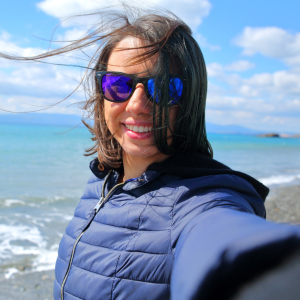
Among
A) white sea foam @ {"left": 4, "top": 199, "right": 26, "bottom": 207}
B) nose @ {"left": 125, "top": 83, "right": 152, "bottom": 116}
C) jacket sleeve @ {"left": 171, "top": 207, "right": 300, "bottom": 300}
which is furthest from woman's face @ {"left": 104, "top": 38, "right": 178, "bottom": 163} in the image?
white sea foam @ {"left": 4, "top": 199, "right": 26, "bottom": 207}

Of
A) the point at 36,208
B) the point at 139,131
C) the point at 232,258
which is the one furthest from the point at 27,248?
the point at 232,258

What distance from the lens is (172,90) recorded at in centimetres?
143

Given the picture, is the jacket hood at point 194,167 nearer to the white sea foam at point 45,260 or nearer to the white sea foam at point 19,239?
the white sea foam at point 45,260

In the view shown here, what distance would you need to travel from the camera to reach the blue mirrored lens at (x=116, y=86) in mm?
1502

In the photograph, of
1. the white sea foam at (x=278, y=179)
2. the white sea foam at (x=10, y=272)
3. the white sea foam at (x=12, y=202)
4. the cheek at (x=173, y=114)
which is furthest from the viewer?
the white sea foam at (x=278, y=179)

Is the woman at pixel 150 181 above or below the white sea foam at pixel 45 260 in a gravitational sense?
above

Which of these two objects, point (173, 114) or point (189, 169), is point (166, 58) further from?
point (189, 169)

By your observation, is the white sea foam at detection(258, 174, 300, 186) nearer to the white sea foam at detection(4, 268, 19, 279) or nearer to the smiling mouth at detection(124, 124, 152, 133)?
the white sea foam at detection(4, 268, 19, 279)

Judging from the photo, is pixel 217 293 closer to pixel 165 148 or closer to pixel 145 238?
pixel 145 238

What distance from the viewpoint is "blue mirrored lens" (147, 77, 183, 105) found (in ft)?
4.62

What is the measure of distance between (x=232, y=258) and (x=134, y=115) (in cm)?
106

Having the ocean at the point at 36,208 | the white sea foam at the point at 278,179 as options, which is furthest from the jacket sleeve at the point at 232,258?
the white sea foam at the point at 278,179

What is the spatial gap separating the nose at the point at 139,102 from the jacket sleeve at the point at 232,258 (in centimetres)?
91

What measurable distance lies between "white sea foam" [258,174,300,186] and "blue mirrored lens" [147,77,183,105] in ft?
41.3
